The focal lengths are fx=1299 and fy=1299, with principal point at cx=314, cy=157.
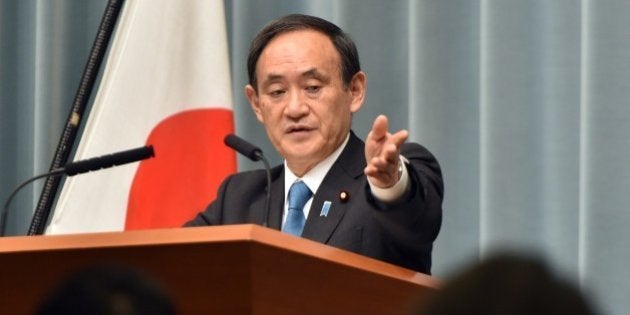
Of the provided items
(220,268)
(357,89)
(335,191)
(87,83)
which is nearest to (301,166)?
(335,191)

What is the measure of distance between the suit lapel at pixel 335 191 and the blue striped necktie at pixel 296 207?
5cm

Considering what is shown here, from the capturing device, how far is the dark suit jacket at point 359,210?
2.48 meters

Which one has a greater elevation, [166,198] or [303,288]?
[303,288]

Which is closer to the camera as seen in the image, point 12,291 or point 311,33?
point 12,291

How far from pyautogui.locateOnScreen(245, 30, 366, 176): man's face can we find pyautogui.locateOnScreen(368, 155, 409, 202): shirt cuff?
62 centimetres

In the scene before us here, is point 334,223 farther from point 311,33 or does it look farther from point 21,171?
point 21,171

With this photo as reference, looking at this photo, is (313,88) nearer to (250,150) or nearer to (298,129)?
(298,129)

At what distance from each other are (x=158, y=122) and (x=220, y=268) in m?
2.29

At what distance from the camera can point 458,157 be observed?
3826 mm

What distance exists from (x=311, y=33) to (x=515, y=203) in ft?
2.91

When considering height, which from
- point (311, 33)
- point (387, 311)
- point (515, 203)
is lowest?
point (515, 203)

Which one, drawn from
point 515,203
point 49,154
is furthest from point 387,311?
point 49,154

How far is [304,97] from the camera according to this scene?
309cm

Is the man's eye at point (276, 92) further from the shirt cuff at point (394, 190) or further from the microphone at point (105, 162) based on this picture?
the shirt cuff at point (394, 190)
